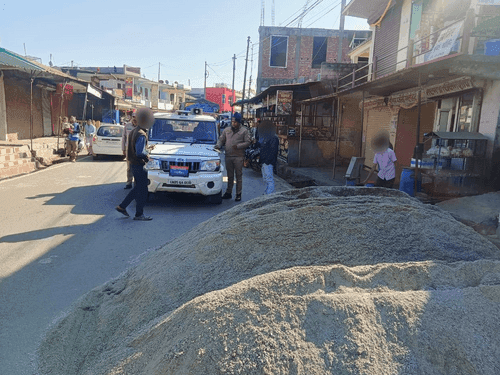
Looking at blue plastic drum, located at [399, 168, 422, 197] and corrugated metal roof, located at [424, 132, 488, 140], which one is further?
blue plastic drum, located at [399, 168, 422, 197]

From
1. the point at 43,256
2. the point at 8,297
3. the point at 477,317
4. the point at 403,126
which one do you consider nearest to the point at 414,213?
the point at 477,317

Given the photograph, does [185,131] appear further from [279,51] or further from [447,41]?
[279,51]

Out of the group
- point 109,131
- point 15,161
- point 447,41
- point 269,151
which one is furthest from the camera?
point 109,131

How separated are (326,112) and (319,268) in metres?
18.4

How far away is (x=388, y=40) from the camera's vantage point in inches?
632

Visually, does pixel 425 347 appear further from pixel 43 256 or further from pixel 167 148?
pixel 167 148

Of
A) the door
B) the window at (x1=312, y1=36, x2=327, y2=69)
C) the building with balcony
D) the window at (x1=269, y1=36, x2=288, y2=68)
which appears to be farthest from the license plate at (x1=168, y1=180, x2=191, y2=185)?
the window at (x1=312, y1=36, x2=327, y2=69)

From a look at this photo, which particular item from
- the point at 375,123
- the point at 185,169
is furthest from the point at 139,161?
the point at 375,123

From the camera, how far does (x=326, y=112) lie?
20359mm

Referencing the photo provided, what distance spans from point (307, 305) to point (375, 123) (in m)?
15.3

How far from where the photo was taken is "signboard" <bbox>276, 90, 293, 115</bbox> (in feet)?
66.0

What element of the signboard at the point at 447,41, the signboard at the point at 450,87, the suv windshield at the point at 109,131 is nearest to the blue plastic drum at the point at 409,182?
the signboard at the point at 450,87

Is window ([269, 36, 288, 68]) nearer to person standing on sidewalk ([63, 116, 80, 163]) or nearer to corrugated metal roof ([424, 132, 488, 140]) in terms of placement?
person standing on sidewalk ([63, 116, 80, 163])

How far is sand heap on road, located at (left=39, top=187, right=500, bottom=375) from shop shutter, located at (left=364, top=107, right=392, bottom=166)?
39.2 ft
